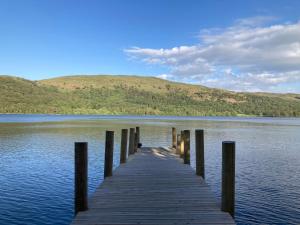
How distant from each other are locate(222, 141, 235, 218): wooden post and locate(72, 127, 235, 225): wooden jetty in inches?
3.6

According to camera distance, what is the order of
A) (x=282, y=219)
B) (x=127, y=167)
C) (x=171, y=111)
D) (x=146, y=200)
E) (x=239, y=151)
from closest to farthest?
(x=146, y=200) < (x=282, y=219) < (x=127, y=167) < (x=239, y=151) < (x=171, y=111)

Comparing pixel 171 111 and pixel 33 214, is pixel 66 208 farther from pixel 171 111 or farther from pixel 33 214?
pixel 171 111

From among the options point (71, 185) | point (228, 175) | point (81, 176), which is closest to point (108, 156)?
point (71, 185)

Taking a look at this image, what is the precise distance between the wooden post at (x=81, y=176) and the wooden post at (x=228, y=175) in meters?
3.27

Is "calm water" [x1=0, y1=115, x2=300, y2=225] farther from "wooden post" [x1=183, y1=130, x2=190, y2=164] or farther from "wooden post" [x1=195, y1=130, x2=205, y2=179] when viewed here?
"wooden post" [x1=195, y1=130, x2=205, y2=179]

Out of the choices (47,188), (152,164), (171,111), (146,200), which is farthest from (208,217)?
(171,111)

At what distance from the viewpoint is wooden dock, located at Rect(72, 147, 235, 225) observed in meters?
7.04

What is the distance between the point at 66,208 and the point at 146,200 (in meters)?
4.90

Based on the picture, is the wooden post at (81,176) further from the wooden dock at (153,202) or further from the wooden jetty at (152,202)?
the wooden dock at (153,202)

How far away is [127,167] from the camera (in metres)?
14.5

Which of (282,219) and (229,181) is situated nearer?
(229,181)

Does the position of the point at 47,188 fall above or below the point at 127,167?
below

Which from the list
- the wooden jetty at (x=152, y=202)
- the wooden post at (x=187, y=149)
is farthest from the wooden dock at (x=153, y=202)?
the wooden post at (x=187, y=149)

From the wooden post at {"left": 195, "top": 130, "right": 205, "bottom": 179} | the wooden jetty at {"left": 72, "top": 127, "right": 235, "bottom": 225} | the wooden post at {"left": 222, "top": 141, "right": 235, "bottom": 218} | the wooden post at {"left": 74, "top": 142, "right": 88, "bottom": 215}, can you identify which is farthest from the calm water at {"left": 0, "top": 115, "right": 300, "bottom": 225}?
the wooden post at {"left": 222, "top": 141, "right": 235, "bottom": 218}
